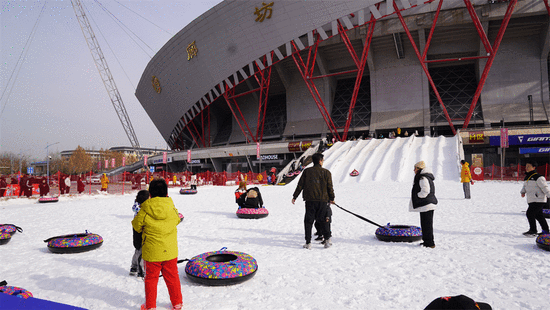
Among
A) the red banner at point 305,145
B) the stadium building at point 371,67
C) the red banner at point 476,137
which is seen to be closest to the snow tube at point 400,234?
the red banner at point 476,137

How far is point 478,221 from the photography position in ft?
27.8

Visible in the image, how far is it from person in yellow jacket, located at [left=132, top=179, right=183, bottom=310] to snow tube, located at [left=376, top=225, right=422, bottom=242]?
451cm

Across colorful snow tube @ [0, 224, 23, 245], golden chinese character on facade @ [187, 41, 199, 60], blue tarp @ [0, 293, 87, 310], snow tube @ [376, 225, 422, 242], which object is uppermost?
golden chinese character on facade @ [187, 41, 199, 60]

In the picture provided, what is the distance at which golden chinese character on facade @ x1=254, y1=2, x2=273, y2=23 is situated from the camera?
34.7m

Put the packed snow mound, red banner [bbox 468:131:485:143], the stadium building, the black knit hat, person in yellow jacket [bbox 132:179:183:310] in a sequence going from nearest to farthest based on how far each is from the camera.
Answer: the black knit hat, person in yellow jacket [bbox 132:179:183:310], the packed snow mound, red banner [bbox 468:131:485:143], the stadium building

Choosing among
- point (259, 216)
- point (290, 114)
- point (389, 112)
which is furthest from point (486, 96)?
point (259, 216)

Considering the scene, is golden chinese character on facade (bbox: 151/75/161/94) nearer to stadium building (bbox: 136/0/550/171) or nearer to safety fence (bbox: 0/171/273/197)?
stadium building (bbox: 136/0/550/171)

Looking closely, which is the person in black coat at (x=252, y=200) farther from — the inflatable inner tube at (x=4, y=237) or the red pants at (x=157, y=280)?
the red pants at (x=157, y=280)

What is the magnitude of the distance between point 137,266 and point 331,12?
107 ft

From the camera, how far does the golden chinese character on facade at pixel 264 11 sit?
34688 mm

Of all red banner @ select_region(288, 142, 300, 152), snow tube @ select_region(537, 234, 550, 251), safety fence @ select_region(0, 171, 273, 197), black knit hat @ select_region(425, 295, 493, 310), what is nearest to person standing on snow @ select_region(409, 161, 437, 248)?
snow tube @ select_region(537, 234, 550, 251)

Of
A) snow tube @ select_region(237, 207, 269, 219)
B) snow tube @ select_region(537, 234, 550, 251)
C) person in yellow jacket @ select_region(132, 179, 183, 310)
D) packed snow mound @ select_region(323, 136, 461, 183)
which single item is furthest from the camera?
packed snow mound @ select_region(323, 136, 461, 183)

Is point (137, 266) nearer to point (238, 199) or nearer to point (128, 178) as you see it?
point (238, 199)

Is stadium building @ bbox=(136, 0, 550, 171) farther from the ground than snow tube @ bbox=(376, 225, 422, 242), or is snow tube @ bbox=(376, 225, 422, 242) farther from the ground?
stadium building @ bbox=(136, 0, 550, 171)
